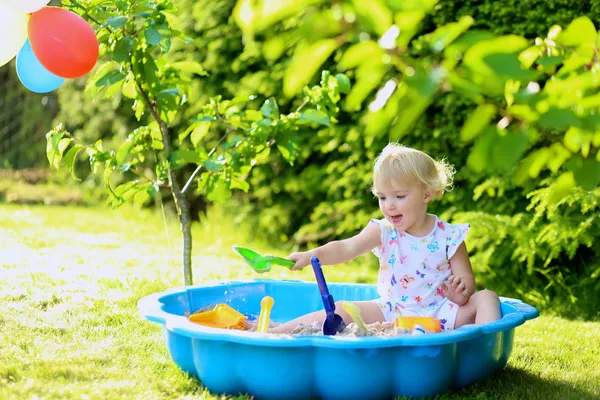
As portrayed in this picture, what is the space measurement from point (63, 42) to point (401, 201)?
51.5 inches

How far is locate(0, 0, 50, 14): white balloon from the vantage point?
2.80 meters

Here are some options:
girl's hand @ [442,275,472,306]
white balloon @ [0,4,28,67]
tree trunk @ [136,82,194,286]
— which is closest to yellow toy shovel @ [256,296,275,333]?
girl's hand @ [442,275,472,306]

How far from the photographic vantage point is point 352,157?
4883 mm

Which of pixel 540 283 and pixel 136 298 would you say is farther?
pixel 540 283

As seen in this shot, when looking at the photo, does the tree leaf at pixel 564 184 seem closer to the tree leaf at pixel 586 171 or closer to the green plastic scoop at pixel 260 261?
the tree leaf at pixel 586 171

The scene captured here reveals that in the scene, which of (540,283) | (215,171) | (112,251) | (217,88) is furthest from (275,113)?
(217,88)

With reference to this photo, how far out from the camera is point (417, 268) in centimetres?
280

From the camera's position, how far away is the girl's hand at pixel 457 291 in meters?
2.68

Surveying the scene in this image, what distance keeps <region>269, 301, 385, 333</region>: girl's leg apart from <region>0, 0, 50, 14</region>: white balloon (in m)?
1.44

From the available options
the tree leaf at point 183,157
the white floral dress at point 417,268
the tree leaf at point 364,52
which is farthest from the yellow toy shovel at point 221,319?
the tree leaf at point 364,52

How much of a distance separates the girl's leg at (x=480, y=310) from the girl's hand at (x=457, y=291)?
0.02m

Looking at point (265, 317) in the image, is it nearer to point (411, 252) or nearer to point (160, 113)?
point (411, 252)

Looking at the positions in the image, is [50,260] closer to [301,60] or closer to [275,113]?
[275,113]

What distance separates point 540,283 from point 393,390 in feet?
7.49
